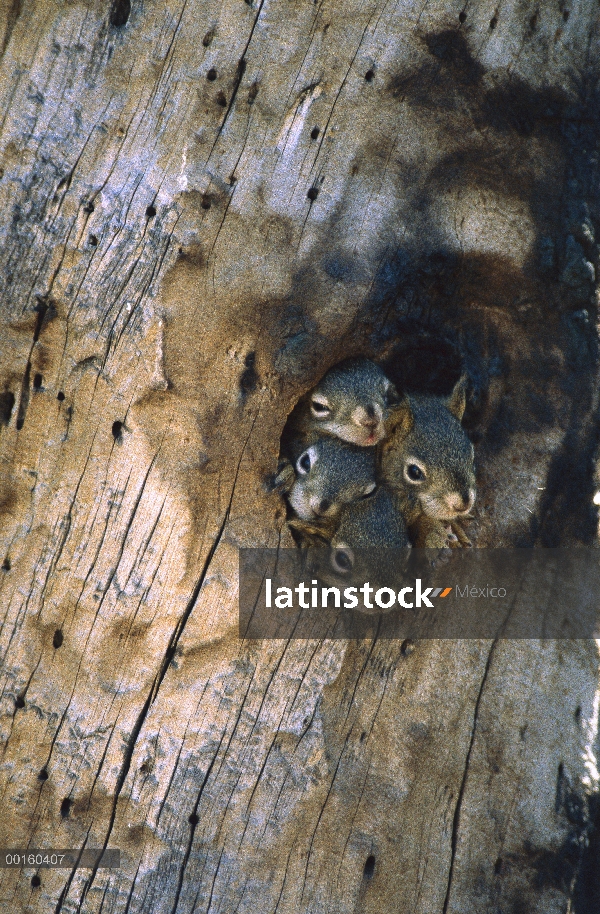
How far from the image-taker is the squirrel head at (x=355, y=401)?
3.94 meters

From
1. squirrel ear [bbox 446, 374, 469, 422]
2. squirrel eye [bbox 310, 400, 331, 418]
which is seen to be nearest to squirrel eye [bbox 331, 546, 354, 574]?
squirrel eye [bbox 310, 400, 331, 418]

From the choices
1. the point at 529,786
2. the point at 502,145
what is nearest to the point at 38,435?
the point at 502,145

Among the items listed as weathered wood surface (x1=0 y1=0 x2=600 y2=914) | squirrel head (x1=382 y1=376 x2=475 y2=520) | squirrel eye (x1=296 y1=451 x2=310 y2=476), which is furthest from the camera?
squirrel eye (x1=296 y1=451 x2=310 y2=476)

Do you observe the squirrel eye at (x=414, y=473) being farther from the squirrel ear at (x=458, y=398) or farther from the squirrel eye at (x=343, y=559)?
the squirrel eye at (x=343, y=559)

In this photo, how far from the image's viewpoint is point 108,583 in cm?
365

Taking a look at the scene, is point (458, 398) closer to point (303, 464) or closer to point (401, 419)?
point (401, 419)

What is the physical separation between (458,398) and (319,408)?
2.43 ft

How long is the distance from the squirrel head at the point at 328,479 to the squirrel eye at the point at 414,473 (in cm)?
20

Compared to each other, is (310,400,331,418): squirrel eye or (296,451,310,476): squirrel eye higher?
(310,400,331,418): squirrel eye

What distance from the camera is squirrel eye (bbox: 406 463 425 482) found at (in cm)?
409

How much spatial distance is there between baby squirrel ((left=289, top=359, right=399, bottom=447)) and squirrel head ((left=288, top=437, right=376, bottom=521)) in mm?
83

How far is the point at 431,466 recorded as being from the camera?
3988mm

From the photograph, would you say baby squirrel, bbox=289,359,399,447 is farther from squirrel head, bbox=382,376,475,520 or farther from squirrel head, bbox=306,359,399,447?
squirrel head, bbox=382,376,475,520

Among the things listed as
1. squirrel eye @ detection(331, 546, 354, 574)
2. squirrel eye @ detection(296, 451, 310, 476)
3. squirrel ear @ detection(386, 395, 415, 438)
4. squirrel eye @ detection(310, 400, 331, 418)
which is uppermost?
squirrel ear @ detection(386, 395, 415, 438)
